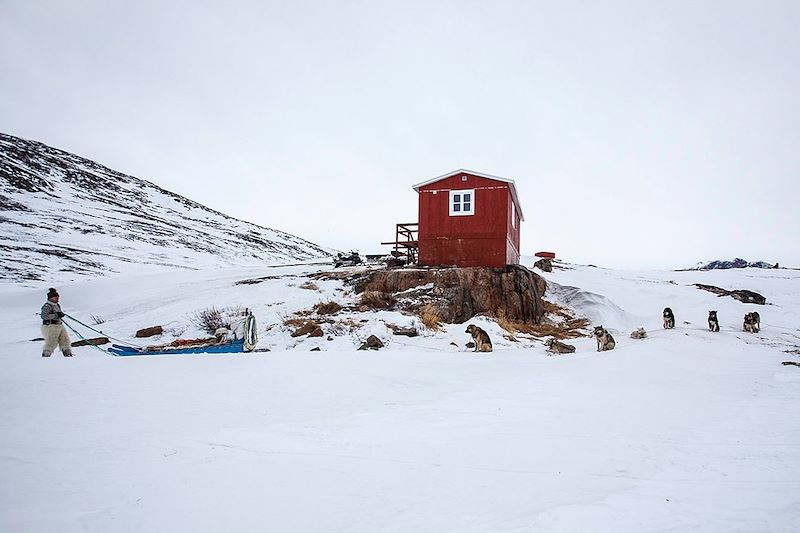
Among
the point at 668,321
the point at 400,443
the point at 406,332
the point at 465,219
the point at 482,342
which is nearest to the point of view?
the point at 400,443

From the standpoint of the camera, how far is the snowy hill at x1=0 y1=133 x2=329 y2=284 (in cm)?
2486

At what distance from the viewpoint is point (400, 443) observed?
4453 millimetres

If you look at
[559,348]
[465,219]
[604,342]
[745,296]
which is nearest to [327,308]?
[465,219]

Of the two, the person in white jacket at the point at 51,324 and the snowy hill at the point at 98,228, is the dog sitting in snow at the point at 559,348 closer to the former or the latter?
the person in white jacket at the point at 51,324

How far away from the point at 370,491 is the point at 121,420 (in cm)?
325

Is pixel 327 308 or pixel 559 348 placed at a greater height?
pixel 327 308

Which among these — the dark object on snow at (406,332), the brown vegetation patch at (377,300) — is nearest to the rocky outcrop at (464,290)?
the brown vegetation patch at (377,300)

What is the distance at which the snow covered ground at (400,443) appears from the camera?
305cm

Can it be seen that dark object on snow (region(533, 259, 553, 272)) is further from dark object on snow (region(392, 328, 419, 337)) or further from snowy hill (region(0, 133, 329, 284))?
snowy hill (region(0, 133, 329, 284))

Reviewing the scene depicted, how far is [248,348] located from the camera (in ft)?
31.7

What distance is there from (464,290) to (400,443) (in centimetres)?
1165

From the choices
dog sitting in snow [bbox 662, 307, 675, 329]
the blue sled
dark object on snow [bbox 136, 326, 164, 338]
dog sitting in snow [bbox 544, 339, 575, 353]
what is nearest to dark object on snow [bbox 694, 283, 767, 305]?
dog sitting in snow [bbox 662, 307, 675, 329]

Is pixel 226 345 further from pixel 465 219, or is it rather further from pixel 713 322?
pixel 713 322

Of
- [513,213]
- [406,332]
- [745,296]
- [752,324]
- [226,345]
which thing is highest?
[513,213]
